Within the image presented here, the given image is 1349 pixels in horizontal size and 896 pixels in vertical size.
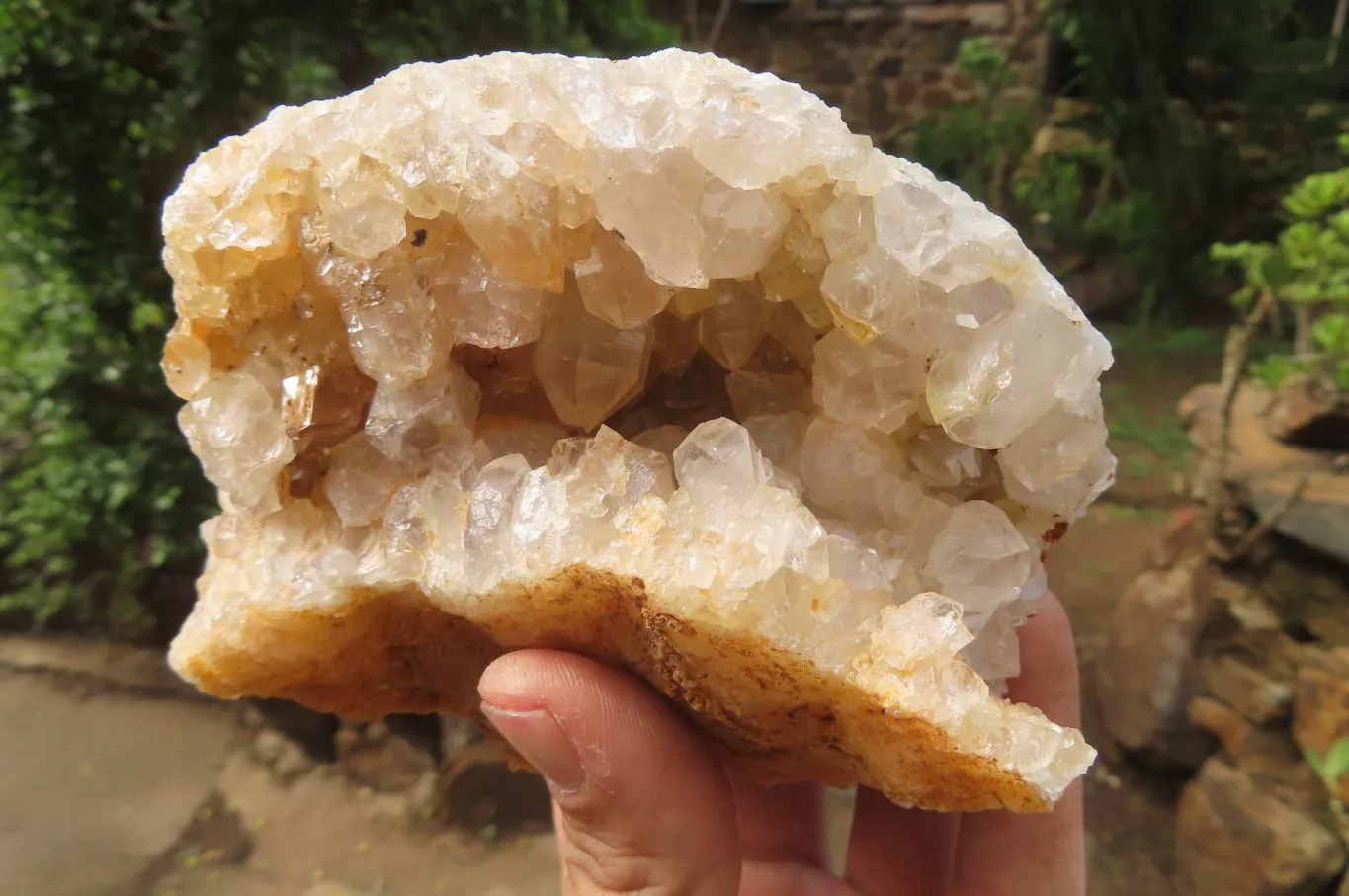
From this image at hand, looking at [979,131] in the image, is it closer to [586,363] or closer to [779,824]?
[779,824]

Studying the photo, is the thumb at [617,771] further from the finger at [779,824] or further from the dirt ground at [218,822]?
the dirt ground at [218,822]

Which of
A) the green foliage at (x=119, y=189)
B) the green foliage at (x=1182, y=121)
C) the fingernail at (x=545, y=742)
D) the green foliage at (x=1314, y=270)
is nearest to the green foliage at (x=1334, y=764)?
the green foliage at (x=1314, y=270)

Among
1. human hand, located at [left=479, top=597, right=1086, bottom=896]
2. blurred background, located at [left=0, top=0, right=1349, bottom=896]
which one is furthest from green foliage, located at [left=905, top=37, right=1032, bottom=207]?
human hand, located at [left=479, top=597, right=1086, bottom=896]

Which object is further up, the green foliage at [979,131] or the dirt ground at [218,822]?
the green foliage at [979,131]

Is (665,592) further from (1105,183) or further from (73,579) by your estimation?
(1105,183)

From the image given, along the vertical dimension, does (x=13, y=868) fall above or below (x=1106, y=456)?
below

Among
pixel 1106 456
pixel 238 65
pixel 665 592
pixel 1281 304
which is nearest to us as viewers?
pixel 665 592

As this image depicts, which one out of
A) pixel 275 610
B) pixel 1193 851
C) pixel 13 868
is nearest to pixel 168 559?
pixel 13 868
